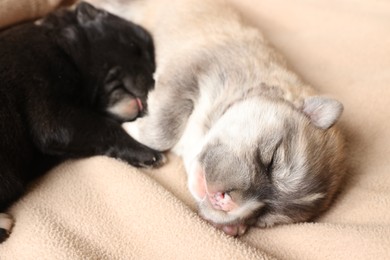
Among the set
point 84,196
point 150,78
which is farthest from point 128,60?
point 84,196

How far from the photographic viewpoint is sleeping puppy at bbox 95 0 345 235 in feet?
5.95

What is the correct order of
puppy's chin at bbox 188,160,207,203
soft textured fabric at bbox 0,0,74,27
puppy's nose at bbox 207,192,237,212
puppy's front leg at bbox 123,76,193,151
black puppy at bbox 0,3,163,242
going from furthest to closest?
Answer: soft textured fabric at bbox 0,0,74,27 < puppy's front leg at bbox 123,76,193,151 < black puppy at bbox 0,3,163,242 < puppy's chin at bbox 188,160,207,203 < puppy's nose at bbox 207,192,237,212

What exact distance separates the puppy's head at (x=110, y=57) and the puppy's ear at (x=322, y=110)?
0.91 meters

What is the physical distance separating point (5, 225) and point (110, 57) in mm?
1075

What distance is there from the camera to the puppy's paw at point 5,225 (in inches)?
75.2

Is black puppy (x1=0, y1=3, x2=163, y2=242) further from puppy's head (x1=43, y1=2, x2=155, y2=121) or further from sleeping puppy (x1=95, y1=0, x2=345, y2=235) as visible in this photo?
sleeping puppy (x1=95, y1=0, x2=345, y2=235)

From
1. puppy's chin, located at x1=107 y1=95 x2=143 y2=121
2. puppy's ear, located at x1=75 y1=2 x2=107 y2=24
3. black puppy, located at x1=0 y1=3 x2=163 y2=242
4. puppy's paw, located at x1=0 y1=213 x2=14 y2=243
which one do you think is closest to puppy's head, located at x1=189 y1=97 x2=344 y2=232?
black puppy, located at x1=0 y1=3 x2=163 y2=242

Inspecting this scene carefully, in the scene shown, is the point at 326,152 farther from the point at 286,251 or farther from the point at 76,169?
the point at 76,169

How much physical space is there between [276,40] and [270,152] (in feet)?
3.96

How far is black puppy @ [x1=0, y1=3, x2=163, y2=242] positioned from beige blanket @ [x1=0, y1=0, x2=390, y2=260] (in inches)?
3.8

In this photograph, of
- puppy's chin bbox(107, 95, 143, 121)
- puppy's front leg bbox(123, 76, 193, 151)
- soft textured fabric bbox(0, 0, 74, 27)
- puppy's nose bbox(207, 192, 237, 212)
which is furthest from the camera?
soft textured fabric bbox(0, 0, 74, 27)

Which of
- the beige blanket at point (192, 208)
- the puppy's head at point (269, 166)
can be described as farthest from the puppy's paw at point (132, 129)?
the puppy's head at point (269, 166)

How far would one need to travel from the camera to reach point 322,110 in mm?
1930

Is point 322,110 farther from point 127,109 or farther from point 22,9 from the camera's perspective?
point 22,9
